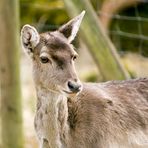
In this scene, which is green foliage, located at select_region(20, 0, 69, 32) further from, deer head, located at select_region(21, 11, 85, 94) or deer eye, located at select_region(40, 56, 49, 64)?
deer eye, located at select_region(40, 56, 49, 64)

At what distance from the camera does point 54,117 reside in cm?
530

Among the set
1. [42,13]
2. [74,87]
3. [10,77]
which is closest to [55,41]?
[74,87]

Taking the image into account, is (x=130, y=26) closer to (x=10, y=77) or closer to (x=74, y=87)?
(x=10, y=77)

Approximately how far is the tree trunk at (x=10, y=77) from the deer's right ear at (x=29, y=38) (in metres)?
0.92

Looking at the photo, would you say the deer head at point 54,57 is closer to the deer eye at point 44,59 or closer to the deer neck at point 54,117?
Result: the deer eye at point 44,59

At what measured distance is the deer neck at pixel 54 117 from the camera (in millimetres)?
5238

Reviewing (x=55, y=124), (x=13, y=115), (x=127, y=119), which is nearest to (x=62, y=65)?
(x=55, y=124)

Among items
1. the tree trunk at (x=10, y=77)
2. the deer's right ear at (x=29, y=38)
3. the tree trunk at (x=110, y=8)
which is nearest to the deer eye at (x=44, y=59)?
the deer's right ear at (x=29, y=38)

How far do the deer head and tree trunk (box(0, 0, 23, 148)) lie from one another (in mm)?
927

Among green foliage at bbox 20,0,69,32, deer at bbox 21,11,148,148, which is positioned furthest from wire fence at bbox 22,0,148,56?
deer at bbox 21,11,148,148

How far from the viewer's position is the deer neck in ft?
17.2

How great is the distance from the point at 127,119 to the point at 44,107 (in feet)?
2.52

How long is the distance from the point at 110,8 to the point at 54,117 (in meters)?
4.63

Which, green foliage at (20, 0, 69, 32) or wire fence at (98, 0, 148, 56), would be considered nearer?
wire fence at (98, 0, 148, 56)
